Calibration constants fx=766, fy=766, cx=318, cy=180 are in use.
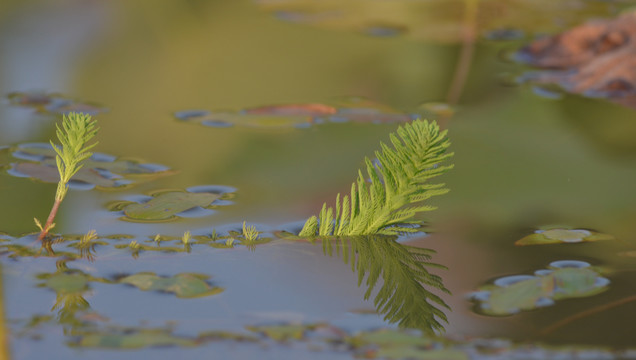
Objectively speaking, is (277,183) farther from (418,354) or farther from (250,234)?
(418,354)

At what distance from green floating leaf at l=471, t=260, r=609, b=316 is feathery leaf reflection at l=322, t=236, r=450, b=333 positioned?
0.18 ft

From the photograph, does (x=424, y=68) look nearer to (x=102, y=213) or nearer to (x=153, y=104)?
(x=153, y=104)

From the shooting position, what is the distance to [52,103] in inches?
67.2

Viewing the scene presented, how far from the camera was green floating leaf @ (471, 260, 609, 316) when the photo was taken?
88 cm

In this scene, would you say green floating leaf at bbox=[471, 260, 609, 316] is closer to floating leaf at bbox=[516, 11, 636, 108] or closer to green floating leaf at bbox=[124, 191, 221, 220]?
green floating leaf at bbox=[124, 191, 221, 220]

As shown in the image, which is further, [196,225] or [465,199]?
[465,199]

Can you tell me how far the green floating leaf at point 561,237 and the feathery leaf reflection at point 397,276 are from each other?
0.15m

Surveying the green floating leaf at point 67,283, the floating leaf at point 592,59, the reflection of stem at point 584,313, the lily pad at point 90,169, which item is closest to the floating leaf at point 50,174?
the lily pad at point 90,169

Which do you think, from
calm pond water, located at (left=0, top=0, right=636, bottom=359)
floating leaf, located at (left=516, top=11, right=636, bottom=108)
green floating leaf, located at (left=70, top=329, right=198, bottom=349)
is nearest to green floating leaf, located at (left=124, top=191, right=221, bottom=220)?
calm pond water, located at (left=0, top=0, right=636, bottom=359)

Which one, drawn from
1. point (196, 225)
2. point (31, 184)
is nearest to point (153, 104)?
point (31, 184)

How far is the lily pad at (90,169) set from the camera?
1227 millimetres

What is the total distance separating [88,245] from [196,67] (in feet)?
3.64

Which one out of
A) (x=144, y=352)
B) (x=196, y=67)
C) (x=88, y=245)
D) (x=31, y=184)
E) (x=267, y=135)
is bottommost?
(x=144, y=352)

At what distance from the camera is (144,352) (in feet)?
2.41
